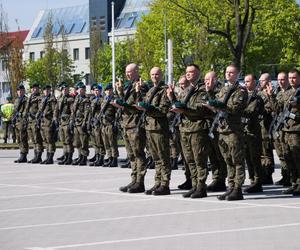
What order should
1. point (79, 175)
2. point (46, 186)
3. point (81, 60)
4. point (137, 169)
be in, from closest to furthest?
point (137, 169) < point (46, 186) < point (79, 175) < point (81, 60)

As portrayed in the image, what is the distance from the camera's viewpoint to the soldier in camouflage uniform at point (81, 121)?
2358cm

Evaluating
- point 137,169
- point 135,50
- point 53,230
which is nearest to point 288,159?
point 137,169

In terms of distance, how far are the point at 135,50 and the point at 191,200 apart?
180 ft

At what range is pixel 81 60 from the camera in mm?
105625

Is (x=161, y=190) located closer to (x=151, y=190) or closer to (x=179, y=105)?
(x=151, y=190)

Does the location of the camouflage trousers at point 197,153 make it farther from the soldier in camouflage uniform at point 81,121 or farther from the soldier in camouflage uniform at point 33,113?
the soldier in camouflage uniform at point 33,113

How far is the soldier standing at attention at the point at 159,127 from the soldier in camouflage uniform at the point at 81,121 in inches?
321

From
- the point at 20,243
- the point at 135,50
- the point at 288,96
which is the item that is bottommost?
Result: the point at 20,243

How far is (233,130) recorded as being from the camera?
46.7 ft

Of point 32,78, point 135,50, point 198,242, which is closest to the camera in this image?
point 198,242

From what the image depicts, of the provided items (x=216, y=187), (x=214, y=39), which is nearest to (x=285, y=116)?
(x=216, y=187)

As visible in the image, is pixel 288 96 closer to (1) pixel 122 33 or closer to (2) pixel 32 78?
(2) pixel 32 78

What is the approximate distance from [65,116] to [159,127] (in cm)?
901

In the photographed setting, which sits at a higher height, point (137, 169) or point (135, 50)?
point (135, 50)
